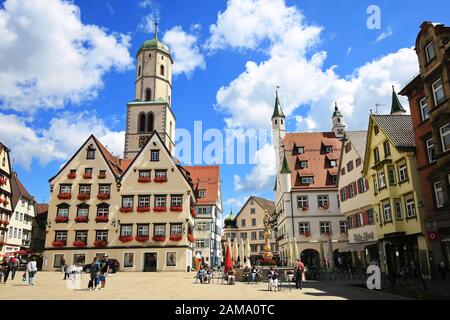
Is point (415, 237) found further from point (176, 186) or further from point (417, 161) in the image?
point (176, 186)

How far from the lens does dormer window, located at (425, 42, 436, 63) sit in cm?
2588

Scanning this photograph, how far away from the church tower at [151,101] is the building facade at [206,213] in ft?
28.1

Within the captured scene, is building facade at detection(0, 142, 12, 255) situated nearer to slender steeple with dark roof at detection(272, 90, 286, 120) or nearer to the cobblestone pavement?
the cobblestone pavement

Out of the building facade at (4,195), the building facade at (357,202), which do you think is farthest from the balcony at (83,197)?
the building facade at (357,202)

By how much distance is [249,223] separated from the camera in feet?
291

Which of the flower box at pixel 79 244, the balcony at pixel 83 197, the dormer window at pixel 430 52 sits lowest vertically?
the flower box at pixel 79 244

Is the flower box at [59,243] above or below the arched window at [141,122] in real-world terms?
below

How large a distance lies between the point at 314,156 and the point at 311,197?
6.56m

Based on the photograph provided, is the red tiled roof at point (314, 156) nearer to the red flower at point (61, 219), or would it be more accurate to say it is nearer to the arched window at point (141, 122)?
the arched window at point (141, 122)

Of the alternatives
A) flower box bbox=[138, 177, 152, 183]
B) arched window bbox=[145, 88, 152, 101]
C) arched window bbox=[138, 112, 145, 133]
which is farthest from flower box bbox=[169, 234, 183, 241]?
arched window bbox=[145, 88, 152, 101]

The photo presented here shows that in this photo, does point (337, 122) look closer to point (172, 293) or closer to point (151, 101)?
point (151, 101)

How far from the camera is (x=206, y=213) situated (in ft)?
212

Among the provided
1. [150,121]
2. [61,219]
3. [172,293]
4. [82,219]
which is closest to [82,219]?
[82,219]

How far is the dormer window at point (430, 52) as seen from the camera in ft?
84.9
